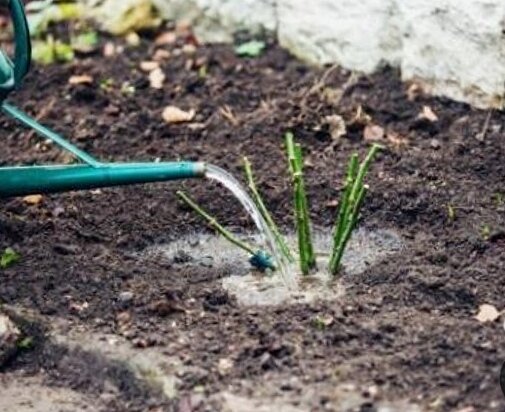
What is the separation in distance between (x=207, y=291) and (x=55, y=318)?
33 cm

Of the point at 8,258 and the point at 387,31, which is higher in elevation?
the point at 387,31

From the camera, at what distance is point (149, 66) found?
4344mm

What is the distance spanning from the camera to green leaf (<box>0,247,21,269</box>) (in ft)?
11.0

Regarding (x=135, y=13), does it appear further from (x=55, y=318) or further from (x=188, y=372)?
(x=188, y=372)

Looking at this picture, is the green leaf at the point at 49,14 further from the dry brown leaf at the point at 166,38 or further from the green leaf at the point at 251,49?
the green leaf at the point at 251,49

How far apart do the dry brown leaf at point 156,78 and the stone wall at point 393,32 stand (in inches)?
11.7

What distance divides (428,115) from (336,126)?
0.25 metres

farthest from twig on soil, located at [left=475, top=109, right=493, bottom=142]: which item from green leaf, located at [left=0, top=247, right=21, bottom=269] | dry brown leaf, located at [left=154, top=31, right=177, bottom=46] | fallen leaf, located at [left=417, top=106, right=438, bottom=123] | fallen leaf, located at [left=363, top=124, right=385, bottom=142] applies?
green leaf, located at [left=0, top=247, right=21, bottom=269]

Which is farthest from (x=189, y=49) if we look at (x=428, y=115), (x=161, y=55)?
(x=428, y=115)

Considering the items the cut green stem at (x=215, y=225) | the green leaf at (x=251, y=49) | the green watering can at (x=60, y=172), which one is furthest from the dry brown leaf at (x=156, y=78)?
the green watering can at (x=60, y=172)

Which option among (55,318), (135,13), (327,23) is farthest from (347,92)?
(55,318)

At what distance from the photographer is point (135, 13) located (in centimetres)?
461

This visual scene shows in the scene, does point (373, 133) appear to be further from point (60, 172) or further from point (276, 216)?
point (60, 172)

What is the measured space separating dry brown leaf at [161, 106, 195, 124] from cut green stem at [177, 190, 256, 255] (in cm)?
43
